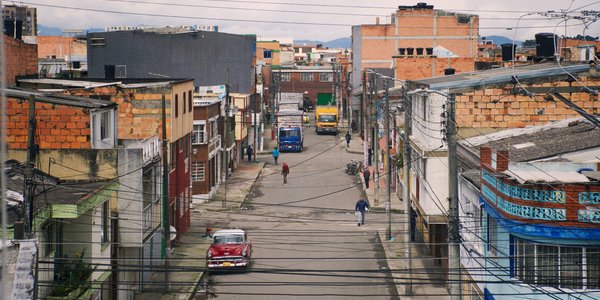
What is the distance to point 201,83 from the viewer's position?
3226 inches

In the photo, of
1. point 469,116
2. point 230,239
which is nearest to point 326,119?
point 469,116

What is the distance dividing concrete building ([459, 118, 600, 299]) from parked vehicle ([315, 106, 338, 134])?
238ft

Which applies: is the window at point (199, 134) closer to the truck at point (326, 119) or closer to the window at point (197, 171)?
the window at point (197, 171)

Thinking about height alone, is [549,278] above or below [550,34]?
below

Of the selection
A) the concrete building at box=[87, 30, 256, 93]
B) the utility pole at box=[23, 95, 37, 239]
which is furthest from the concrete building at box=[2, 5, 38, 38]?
the utility pole at box=[23, 95, 37, 239]

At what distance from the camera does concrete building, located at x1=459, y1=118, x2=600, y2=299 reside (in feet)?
73.6

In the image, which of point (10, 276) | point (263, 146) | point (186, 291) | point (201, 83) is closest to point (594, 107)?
point (186, 291)

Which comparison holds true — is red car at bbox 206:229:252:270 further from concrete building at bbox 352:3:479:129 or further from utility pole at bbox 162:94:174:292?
concrete building at bbox 352:3:479:129

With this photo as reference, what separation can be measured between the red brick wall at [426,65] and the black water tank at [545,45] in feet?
105

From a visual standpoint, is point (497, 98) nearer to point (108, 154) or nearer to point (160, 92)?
point (160, 92)

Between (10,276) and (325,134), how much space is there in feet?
278

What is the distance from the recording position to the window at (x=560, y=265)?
2259 cm

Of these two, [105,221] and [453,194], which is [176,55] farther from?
[453,194]

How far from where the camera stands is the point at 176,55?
7944 cm
